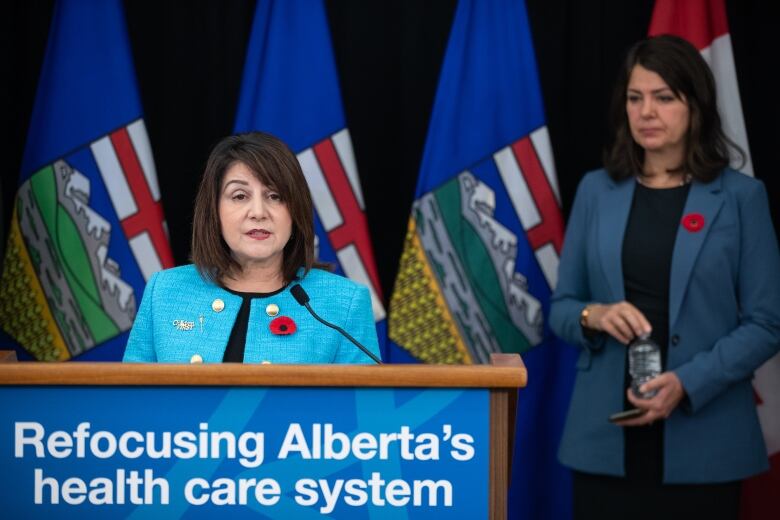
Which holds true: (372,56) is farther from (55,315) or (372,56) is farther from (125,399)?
(125,399)

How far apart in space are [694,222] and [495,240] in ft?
2.82

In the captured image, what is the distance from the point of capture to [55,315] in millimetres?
3637

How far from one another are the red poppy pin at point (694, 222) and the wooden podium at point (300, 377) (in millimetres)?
1419

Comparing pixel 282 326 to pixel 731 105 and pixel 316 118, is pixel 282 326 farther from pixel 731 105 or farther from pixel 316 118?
pixel 731 105

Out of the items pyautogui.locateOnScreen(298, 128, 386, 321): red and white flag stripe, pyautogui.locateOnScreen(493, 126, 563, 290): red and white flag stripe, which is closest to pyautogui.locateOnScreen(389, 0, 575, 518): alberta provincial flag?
pyautogui.locateOnScreen(493, 126, 563, 290): red and white flag stripe

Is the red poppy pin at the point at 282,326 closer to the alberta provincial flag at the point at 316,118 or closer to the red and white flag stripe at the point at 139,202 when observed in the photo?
the alberta provincial flag at the point at 316,118

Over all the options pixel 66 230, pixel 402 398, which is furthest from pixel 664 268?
pixel 66 230

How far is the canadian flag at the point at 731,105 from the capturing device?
3543mm

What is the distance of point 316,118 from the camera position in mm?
3623

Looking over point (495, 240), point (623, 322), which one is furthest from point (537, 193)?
point (623, 322)

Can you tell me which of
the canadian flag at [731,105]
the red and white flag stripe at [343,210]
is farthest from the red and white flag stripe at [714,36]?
the red and white flag stripe at [343,210]

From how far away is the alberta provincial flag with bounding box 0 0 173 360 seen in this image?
3.63m

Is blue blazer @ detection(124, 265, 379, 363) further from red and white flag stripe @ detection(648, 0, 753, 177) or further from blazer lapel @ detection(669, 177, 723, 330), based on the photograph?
red and white flag stripe @ detection(648, 0, 753, 177)

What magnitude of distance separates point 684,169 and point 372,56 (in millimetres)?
1109
